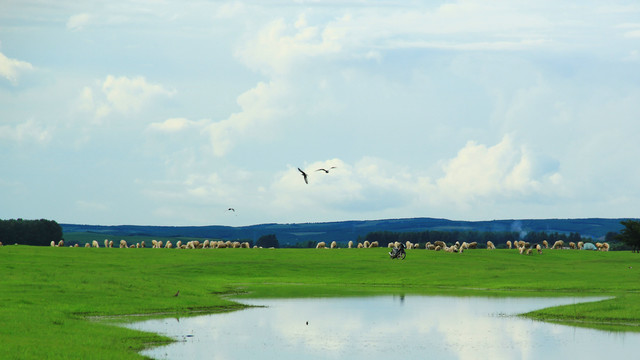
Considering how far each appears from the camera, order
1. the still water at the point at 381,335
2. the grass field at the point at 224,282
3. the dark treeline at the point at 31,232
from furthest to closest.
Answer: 1. the dark treeline at the point at 31,232
2. the grass field at the point at 224,282
3. the still water at the point at 381,335

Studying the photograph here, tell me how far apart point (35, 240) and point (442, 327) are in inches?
5190

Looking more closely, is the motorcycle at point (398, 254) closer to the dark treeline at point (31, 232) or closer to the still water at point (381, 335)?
the still water at point (381, 335)

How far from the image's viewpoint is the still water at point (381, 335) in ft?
100

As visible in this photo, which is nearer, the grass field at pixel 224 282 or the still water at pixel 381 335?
the still water at pixel 381 335

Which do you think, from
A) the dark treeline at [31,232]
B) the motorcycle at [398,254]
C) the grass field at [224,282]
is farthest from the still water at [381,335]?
the dark treeline at [31,232]

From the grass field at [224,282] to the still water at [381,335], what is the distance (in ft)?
7.78

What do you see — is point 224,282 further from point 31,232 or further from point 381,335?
point 31,232

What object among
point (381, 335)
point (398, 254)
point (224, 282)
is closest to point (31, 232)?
point (398, 254)

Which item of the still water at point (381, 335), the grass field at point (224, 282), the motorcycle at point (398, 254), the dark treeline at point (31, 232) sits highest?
the dark treeline at point (31, 232)

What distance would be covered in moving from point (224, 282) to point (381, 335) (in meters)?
35.0

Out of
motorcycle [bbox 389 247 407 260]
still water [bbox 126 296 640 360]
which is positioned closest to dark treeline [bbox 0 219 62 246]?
motorcycle [bbox 389 247 407 260]

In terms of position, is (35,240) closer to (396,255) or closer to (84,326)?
(396,255)

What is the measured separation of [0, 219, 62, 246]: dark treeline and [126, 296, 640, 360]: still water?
120 meters

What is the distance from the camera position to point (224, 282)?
69000 mm
